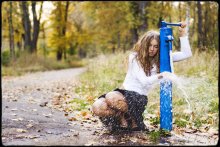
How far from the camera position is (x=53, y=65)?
1325 inches

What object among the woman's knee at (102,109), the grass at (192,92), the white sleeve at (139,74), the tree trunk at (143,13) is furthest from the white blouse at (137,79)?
the tree trunk at (143,13)

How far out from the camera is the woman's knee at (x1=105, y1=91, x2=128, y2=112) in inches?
218

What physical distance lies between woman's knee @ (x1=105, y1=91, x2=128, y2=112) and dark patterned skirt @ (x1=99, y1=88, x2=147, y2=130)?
0.17 ft

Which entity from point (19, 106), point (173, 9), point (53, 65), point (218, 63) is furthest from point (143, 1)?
point (19, 106)

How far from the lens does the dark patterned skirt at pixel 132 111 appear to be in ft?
18.3

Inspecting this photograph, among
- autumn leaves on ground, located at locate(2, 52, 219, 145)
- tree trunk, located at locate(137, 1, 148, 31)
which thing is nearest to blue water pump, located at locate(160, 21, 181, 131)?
autumn leaves on ground, located at locate(2, 52, 219, 145)

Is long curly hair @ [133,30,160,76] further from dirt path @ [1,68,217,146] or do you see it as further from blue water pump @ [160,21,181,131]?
dirt path @ [1,68,217,146]

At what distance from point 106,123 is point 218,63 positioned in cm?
731

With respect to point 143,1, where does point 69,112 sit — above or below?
below

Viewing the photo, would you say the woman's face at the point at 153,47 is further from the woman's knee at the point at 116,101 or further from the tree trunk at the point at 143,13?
the tree trunk at the point at 143,13

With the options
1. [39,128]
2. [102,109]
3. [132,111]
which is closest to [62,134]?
[39,128]

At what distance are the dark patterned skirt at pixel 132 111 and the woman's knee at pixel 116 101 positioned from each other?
2.1 inches

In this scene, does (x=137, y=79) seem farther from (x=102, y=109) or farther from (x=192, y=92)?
(x=192, y=92)

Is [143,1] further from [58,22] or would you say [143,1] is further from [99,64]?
[58,22]
